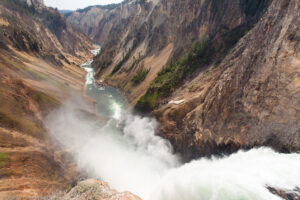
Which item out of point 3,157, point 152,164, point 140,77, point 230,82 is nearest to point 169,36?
Answer: point 140,77

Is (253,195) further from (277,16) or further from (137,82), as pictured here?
(137,82)

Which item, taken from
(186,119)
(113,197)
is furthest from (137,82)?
(113,197)

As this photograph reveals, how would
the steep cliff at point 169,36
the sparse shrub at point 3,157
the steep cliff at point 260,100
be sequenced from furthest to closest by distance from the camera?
1. the steep cliff at point 169,36
2. the sparse shrub at point 3,157
3. the steep cliff at point 260,100

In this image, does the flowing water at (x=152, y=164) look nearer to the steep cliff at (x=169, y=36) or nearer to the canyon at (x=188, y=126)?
the canyon at (x=188, y=126)

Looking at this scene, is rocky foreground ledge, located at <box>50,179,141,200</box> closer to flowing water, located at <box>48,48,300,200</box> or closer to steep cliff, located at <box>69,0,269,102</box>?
flowing water, located at <box>48,48,300,200</box>

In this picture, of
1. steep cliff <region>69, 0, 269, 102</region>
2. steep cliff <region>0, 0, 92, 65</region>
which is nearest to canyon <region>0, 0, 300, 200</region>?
steep cliff <region>69, 0, 269, 102</region>

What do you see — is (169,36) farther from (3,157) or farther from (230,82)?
(3,157)

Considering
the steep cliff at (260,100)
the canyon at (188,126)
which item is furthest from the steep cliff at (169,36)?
the steep cliff at (260,100)

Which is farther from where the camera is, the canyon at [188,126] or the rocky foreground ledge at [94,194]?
the canyon at [188,126]
